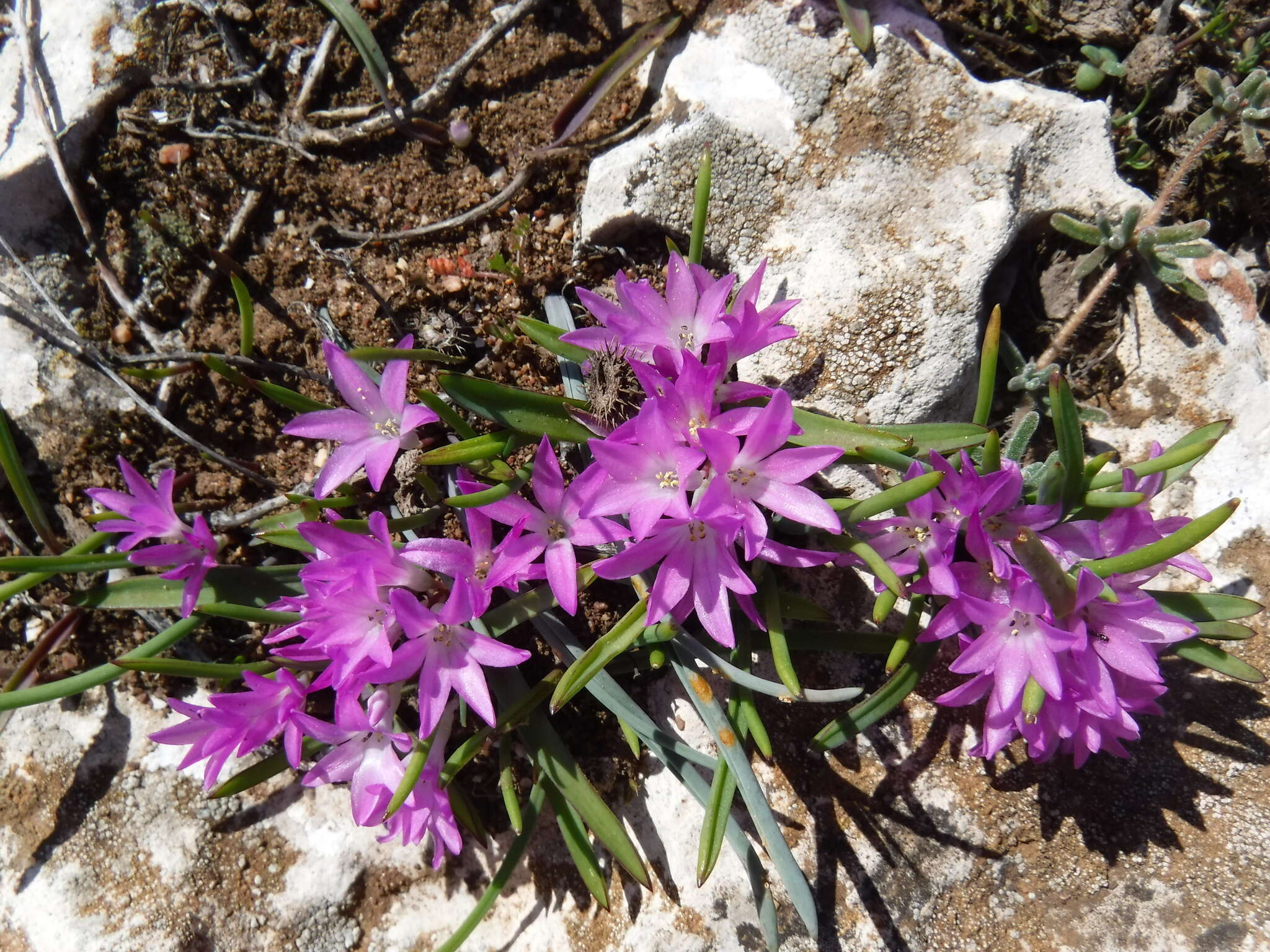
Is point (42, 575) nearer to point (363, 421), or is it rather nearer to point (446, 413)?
point (363, 421)

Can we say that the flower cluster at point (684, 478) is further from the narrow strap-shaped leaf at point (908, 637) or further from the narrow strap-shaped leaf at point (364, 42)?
the narrow strap-shaped leaf at point (364, 42)

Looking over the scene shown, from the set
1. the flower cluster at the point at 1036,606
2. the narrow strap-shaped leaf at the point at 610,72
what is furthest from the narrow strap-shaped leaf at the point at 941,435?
the narrow strap-shaped leaf at the point at 610,72

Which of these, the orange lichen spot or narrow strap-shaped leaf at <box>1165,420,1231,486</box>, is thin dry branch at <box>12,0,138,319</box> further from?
narrow strap-shaped leaf at <box>1165,420,1231,486</box>

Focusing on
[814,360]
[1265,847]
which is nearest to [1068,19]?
[814,360]

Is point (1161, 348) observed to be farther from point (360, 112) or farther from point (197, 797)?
point (197, 797)

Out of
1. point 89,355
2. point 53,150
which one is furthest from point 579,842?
point 53,150
